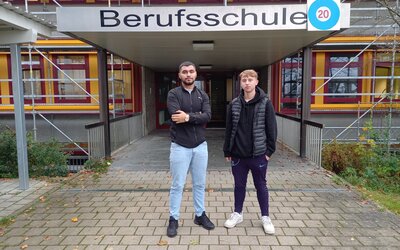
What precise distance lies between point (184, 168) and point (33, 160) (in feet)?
13.8

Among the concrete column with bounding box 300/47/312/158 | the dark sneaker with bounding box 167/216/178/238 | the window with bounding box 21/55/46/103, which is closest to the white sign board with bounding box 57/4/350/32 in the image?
the concrete column with bounding box 300/47/312/158

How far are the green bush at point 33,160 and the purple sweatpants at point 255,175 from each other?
3.94 m

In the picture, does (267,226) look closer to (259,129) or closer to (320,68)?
(259,129)

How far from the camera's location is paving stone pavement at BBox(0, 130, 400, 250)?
3.29 metres

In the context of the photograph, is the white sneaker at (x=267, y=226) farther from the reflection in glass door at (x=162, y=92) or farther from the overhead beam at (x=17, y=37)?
the reflection in glass door at (x=162, y=92)

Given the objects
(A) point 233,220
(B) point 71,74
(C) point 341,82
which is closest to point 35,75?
(B) point 71,74

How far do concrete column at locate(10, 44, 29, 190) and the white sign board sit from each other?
789 mm

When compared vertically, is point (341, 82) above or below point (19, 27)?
below

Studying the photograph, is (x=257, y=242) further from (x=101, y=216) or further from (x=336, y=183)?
(x=336, y=183)

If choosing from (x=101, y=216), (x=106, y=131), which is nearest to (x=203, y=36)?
(x=106, y=131)

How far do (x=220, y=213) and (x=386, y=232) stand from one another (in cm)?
185

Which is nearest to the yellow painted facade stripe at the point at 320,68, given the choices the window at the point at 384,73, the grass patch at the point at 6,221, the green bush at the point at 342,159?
the window at the point at 384,73

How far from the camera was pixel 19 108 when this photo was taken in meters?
4.99

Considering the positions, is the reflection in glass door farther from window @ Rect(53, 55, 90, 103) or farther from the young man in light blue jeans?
the young man in light blue jeans
